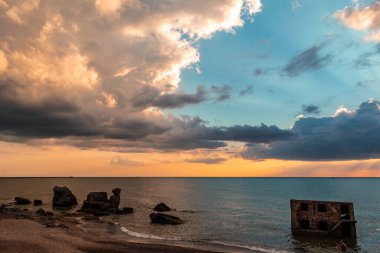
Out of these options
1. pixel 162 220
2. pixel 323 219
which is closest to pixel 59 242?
pixel 162 220

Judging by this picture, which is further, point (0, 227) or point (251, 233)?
point (251, 233)

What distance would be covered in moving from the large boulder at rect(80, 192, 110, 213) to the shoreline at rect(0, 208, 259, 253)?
68.8 ft

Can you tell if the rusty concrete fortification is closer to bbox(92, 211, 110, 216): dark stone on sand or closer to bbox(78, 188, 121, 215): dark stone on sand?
bbox(92, 211, 110, 216): dark stone on sand

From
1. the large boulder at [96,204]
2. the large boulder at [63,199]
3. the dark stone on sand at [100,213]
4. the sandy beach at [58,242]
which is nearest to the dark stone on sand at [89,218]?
the dark stone on sand at [100,213]

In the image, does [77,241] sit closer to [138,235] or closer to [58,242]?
[58,242]

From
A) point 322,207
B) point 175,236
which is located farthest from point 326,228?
point 175,236

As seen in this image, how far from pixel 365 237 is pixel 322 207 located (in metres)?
11.3

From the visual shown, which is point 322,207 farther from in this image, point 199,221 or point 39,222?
point 39,222

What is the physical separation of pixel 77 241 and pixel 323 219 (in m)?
39.5

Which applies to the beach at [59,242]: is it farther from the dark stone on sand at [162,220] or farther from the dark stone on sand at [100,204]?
the dark stone on sand at [100,204]

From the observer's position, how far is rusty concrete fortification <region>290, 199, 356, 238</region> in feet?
177

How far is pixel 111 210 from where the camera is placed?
3127 inches

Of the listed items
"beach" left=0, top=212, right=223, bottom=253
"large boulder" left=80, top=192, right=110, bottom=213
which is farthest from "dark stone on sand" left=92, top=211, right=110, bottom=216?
"beach" left=0, top=212, right=223, bottom=253

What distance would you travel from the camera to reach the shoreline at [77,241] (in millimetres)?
38344
